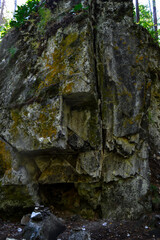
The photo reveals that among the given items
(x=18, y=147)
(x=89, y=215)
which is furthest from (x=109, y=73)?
(x=89, y=215)

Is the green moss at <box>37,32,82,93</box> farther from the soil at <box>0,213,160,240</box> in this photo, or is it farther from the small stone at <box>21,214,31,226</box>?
the soil at <box>0,213,160,240</box>

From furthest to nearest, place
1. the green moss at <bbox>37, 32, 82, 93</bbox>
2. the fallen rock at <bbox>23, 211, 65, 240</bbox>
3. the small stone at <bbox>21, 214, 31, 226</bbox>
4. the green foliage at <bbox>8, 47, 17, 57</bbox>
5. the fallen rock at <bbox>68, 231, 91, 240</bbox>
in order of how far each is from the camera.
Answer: the green foliage at <bbox>8, 47, 17, 57</bbox> < the green moss at <bbox>37, 32, 82, 93</bbox> < the small stone at <bbox>21, 214, 31, 226</bbox> < the fallen rock at <bbox>23, 211, 65, 240</bbox> < the fallen rock at <bbox>68, 231, 91, 240</bbox>

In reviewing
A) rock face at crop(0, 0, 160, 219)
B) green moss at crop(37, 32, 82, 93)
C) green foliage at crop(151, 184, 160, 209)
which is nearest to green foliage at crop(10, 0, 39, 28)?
rock face at crop(0, 0, 160, 219)

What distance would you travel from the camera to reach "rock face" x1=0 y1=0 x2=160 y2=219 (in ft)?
18.4

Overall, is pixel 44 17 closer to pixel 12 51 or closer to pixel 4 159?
pixel 12 51

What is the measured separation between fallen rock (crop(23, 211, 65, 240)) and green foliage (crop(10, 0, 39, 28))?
7.14m

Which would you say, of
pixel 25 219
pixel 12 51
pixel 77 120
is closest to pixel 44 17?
pixel 12 51

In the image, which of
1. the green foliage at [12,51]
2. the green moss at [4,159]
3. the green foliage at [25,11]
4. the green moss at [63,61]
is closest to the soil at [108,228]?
the green moss at [4,159]

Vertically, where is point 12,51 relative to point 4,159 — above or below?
above

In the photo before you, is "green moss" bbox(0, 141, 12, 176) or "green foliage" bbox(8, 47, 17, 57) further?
"green foliage" bbox(8, 47, 17, 57)

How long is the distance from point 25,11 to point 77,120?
199 inches

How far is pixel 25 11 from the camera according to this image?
7562mm

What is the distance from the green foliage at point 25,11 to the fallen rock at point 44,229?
7136 millimetres

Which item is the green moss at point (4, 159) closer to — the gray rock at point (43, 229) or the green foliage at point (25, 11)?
the gray rock at point (43, 229)
